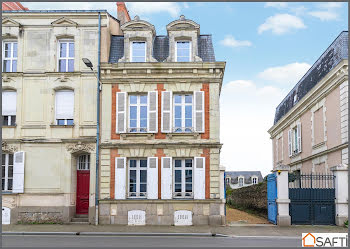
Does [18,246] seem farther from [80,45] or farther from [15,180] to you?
[80,45]

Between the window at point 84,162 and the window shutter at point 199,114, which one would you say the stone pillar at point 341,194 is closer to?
the window shutter at point 199,114

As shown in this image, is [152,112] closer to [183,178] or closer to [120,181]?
[183,178]

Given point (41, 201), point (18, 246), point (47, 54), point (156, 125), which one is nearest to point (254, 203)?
point (156, 125)

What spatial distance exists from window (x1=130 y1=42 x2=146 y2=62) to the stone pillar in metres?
9.94

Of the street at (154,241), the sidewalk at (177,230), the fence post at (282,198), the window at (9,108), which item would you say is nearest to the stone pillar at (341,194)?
the sidewalk at (177,230)

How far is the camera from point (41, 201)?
20141mm

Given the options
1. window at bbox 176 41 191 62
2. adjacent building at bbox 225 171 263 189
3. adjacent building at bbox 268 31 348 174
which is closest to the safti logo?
adjacent building at bbox 268 31 348 174

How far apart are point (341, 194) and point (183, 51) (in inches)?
369

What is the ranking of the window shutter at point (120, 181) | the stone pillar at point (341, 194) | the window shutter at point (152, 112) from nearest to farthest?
the stone pillar at point (341, 194) → the window shutter at point (120, 181) → the window shutter at point (152, 112)

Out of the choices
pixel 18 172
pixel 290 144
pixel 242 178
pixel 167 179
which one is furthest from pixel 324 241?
pixel 242 178

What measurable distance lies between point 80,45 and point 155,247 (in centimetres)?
1156

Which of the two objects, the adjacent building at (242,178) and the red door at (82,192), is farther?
the adjacent building at (242,178)

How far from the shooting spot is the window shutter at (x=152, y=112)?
20.0 meters

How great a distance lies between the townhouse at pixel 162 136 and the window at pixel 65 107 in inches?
59.5
